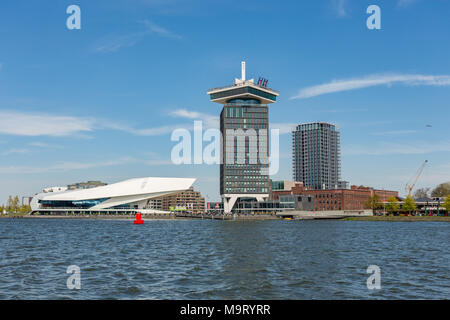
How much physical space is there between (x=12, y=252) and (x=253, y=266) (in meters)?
23.5

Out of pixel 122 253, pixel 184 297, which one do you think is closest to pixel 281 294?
pixel 184 297

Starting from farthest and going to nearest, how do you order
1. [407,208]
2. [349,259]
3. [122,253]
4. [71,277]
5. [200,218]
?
[200,218] < [407,208] < [122,253] < [349,259] < [71,277]

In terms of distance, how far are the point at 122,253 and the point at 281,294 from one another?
21139 mm

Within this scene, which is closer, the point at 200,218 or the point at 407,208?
the point at 407,208

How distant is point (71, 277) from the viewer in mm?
23344

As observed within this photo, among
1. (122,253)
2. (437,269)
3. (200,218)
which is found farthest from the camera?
(200,218)
